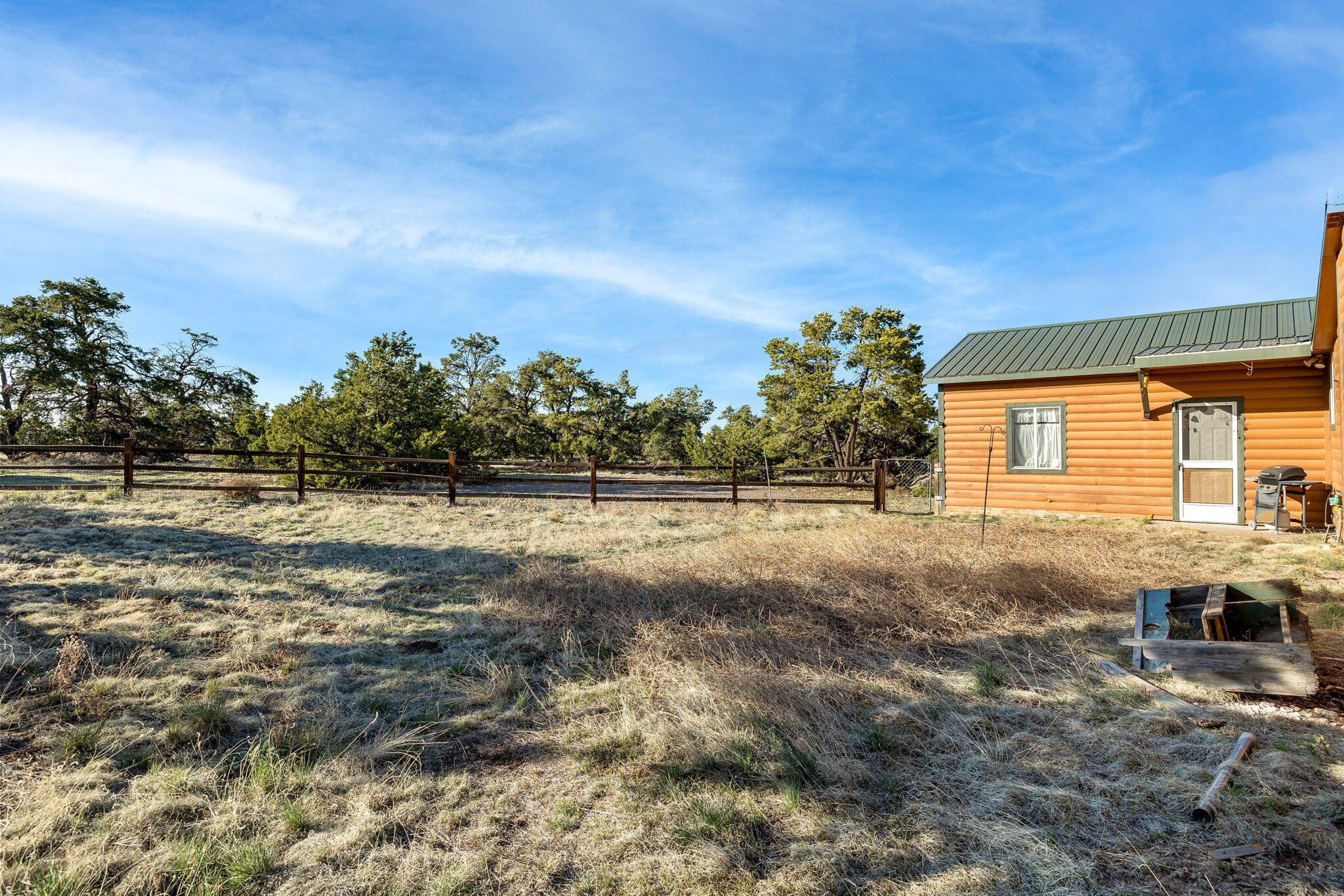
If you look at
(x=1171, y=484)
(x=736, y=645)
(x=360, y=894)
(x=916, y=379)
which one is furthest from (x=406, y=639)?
(x=916, y=379)

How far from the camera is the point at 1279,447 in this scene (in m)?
10.9

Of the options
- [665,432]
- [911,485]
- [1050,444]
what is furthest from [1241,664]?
[665,432]

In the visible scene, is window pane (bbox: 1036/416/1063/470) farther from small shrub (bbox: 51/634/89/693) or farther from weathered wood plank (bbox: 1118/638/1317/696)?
small shrub (bbox: 51/634/89/693)

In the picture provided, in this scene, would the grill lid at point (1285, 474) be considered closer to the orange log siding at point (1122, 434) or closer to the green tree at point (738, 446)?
the orange log siding at point (1122, 434)

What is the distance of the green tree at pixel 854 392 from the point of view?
23125 mm

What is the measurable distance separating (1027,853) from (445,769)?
8.85 feet

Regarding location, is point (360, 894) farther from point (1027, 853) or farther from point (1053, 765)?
point (1053, 765)

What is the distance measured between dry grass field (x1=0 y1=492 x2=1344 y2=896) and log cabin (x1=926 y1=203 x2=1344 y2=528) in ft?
16.3

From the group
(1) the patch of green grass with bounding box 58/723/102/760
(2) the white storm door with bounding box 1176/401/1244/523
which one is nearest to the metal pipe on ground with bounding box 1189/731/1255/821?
(1) the patch of green grass with bounding box 58/723/102/760

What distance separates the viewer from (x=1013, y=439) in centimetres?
1353

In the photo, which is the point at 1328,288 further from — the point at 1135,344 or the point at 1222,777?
the point at 1222,777

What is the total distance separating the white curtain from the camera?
1299 centimetres

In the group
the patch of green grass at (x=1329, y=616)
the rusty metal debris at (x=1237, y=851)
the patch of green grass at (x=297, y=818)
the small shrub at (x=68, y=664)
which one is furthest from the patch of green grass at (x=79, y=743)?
the patch of green grass at (x=1329, y=616)

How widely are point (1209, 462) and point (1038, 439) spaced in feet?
8.93
